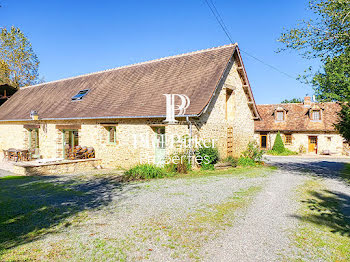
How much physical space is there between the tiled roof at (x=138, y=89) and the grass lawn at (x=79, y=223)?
496cm

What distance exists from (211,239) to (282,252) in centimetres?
115

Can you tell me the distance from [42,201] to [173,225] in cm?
394

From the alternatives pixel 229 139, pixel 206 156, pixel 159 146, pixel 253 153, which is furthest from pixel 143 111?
pixel 253 153

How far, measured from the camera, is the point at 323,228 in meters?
5.18

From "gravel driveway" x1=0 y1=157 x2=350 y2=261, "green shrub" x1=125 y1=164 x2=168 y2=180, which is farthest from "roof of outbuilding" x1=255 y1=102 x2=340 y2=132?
"gravel driveway" x1=0 y1=157 x2=350 y2=261

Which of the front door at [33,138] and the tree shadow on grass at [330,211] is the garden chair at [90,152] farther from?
the tree shadow on grass at [330,211]

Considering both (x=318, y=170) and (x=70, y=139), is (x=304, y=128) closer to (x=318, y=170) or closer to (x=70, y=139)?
(x=318, y=170)

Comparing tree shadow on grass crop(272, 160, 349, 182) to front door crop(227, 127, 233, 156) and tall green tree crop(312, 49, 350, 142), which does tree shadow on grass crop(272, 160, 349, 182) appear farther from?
front door crop(227, 127, 233, 156)

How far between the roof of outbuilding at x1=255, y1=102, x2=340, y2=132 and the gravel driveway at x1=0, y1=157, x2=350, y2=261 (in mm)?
17202

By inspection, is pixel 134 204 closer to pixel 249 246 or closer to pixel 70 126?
pixel 249 246

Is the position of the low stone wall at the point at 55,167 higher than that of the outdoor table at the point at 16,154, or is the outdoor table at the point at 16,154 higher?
the outdoor table at the point at 16,154

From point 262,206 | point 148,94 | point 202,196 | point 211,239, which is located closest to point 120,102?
point 148,94

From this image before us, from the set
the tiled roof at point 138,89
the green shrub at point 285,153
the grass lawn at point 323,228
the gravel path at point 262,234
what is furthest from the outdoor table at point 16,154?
the green shrub at point 285,153

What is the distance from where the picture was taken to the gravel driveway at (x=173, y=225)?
4.02 metres
